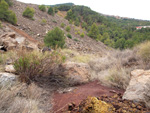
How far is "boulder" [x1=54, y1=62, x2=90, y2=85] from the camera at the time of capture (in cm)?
387

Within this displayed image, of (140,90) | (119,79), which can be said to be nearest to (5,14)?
(119,79)

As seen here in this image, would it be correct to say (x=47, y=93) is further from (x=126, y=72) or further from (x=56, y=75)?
(x=126, y=72)

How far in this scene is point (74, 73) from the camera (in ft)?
13.5

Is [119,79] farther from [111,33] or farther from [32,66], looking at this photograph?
[111,33]

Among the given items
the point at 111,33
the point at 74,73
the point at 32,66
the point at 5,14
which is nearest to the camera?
the point at 32,66

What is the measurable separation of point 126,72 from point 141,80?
54.8 inches

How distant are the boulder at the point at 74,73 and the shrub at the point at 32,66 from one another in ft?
1.00

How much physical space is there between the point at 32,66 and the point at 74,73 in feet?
4.69

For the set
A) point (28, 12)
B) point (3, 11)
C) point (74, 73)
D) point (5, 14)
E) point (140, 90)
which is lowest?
point (74, 73)

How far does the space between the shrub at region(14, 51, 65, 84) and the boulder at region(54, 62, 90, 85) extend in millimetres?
305

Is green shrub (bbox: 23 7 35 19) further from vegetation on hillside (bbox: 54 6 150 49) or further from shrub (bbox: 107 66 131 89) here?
shrub (bbox: 107 66 131 89)

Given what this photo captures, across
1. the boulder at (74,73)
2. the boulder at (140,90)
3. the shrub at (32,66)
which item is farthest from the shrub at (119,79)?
the shrub at (32,66)

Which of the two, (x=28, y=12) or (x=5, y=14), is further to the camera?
(x=28, y=12)

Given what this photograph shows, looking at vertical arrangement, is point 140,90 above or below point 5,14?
below
